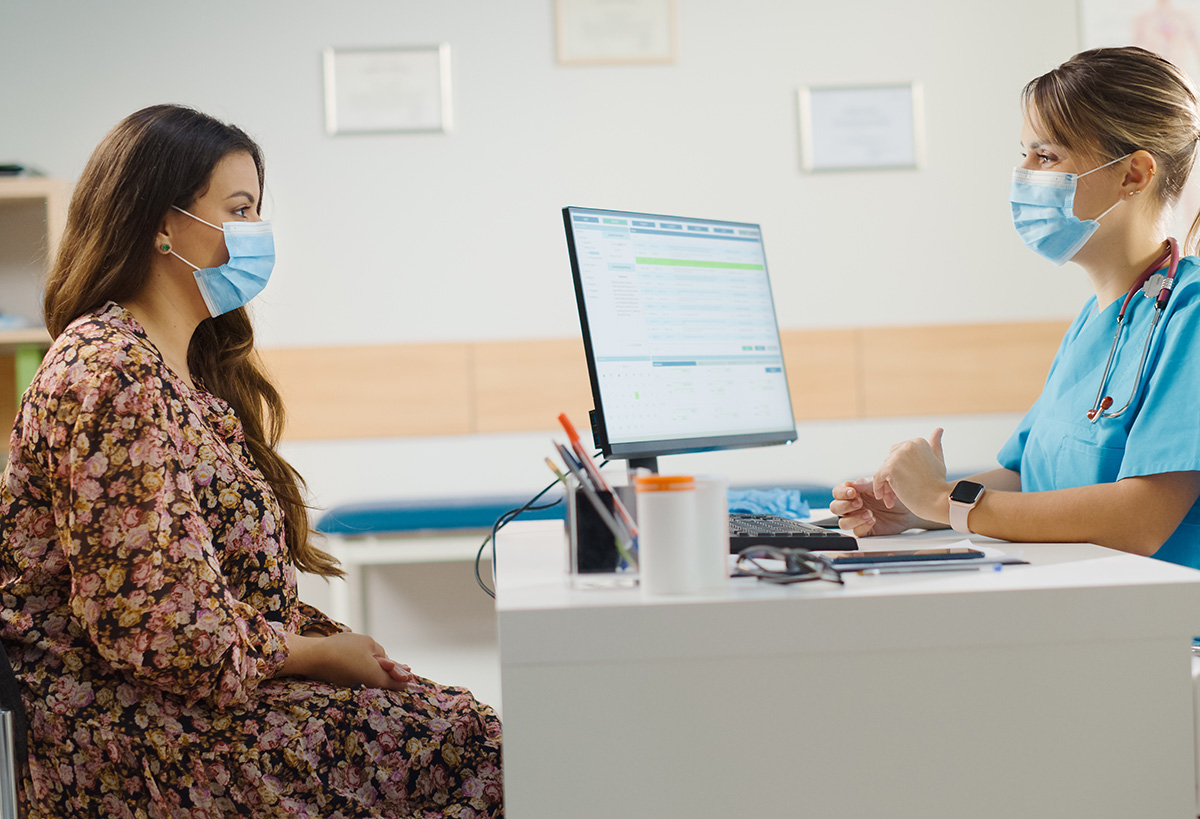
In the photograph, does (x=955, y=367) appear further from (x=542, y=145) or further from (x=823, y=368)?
(x=542, y=145)

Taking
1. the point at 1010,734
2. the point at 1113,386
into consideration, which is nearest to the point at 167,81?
the point at 1113,386

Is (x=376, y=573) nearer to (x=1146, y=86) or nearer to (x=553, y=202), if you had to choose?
(x=553, y=202)

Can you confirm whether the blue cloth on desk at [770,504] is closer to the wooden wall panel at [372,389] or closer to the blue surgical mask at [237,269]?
the blue surgical mask at [237,269]

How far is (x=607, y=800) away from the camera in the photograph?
0.89m

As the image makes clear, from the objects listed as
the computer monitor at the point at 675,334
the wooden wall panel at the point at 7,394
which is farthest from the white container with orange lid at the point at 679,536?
the wooden wall panel at the point at 7,394

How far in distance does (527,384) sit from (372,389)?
0.53 m

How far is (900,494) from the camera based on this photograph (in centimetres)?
134

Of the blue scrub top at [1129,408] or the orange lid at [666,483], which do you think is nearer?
the orange lid at [666,483]

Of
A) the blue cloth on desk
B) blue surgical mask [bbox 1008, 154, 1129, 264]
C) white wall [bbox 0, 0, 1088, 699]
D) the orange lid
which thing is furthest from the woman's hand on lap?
white wall [bbox 0, 0, 1088, 699]

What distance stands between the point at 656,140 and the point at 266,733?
2677mm

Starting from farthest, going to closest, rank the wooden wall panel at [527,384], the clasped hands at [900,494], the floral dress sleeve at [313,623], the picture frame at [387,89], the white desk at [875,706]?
the wooden wall panel at [527,384] → the picture frame at [387,89] → the floral dress sleeve at [313,623] → the clasped hands at [900,494] → the white desk at [875,706]

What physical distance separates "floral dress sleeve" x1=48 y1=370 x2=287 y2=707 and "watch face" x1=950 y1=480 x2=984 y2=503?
35.3 inches

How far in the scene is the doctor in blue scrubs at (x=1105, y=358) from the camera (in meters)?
1.25

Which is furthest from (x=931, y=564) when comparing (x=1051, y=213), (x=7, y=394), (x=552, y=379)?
(x=7, y=394)
